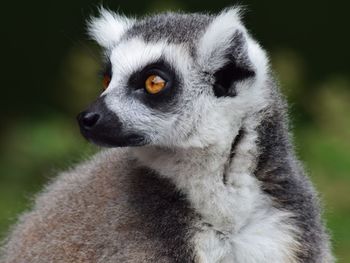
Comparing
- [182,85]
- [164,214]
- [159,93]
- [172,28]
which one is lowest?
[164,214]

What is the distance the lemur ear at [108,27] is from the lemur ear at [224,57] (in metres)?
0.58

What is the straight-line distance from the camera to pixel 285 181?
4.90 m

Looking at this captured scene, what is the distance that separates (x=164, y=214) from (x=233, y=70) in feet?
2.71

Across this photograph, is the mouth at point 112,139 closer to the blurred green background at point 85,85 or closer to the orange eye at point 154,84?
the orange eye at point 154,84

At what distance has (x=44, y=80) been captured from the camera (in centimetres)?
1009

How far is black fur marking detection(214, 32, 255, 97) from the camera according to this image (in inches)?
190

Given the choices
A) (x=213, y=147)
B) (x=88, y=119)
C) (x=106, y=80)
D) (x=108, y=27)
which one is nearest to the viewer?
(x=88, y=119)

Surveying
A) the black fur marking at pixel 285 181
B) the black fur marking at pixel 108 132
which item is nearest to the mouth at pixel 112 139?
the black fur marking at pixel 108 132

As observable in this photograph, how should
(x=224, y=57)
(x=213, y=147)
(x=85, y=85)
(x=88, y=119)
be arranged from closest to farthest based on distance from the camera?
(x=88, y=119) → (x=213, y=147) → (x=224, y=57) → (x=85, y=85)

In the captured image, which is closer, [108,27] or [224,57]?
[224,57]

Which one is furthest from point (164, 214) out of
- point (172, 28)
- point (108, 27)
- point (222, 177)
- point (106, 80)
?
point (108, 27)

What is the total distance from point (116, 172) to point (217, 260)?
824mm

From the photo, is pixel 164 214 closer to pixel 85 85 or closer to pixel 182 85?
pixel 182 85

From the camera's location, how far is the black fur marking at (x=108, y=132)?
4.59 meters
